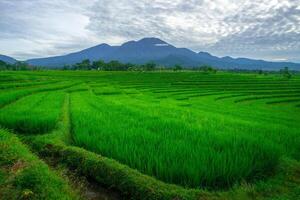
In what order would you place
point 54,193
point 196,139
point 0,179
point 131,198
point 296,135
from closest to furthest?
point 54,193, point 131,198, point 0,179, point 196,139, point 296,135

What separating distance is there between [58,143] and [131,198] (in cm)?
344

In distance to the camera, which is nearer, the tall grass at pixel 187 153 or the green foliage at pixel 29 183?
the green foliage at pixel 29 183

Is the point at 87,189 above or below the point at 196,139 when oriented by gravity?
below

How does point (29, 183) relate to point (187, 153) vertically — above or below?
below

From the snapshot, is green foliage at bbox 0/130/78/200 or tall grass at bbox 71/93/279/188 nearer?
green foliage at bbox 0/130/78/200

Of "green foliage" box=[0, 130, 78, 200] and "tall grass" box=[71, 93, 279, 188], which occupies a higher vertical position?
"tall grass" box=[71, 93, 279, 188]

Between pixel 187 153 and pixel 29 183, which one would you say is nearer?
pixel 29 183

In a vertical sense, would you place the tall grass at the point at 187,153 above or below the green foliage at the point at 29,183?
above

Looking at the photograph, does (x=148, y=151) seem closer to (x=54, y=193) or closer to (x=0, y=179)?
(x=54, y=193)

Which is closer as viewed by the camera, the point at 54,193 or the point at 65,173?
the point at 54,193

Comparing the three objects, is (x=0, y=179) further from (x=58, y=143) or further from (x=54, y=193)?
(x=58, y=143)

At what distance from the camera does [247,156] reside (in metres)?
6.13

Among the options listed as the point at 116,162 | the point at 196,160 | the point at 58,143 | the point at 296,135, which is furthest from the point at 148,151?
the point at 296,135

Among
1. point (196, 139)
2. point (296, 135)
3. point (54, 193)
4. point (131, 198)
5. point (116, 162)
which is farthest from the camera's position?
point (296, 135)
